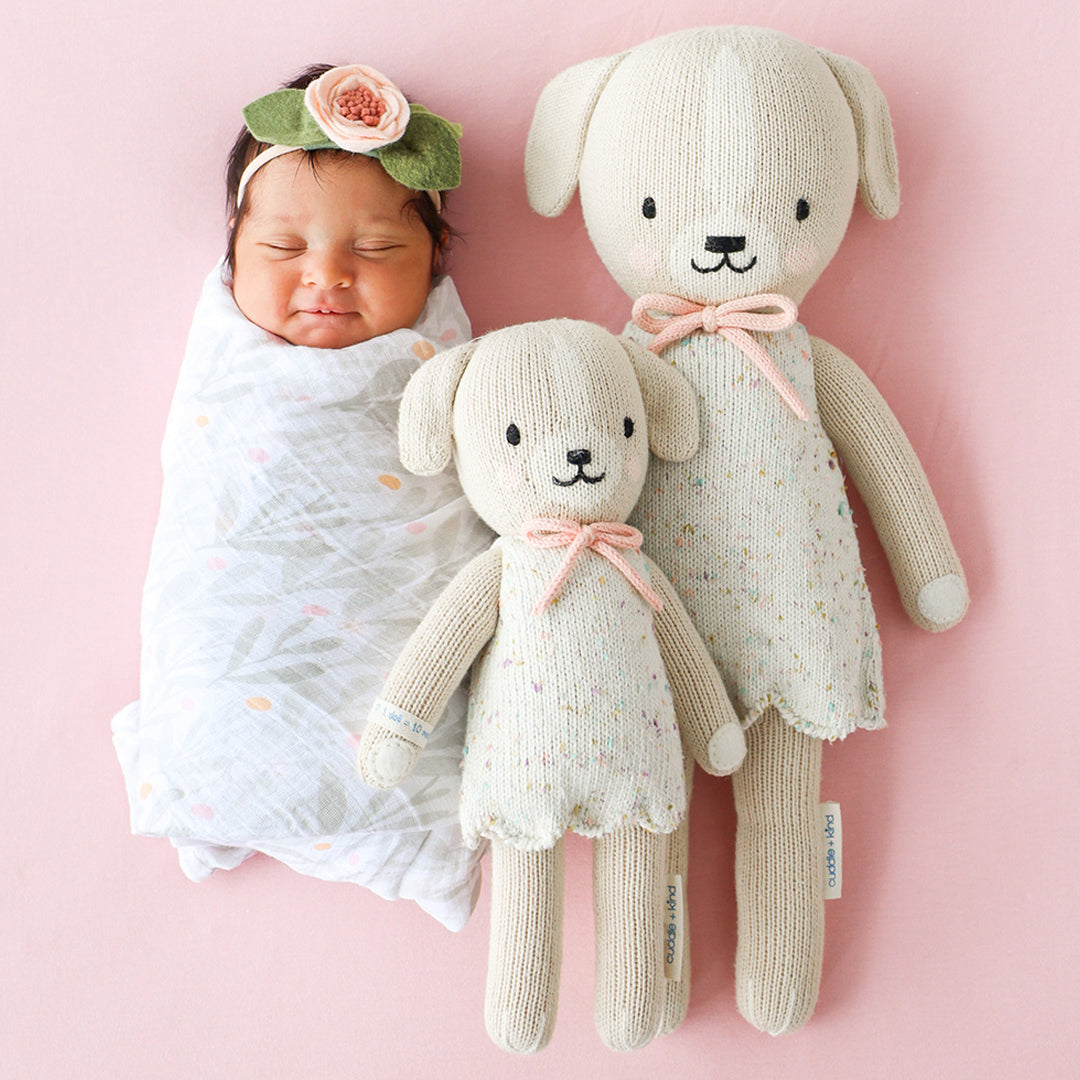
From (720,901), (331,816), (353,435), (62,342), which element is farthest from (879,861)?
(62,342)

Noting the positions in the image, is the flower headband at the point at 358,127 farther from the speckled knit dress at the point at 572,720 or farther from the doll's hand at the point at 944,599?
the doll's hand at the point at 944,599

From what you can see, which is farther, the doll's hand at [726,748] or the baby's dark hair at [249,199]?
the baby's dark hair at [249,199]

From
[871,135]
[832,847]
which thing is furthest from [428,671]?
[871,135]

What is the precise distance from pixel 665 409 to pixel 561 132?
1.18 ft

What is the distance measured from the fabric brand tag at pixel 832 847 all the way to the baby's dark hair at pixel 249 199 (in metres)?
0.79

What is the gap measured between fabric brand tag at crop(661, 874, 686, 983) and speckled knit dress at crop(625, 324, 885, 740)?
21 centimetres

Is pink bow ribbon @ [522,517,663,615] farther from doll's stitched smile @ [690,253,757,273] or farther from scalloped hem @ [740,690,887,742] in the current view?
doll's stitched smile @ [690,253,757,273]

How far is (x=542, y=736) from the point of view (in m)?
0.98

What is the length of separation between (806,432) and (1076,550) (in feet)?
1.38

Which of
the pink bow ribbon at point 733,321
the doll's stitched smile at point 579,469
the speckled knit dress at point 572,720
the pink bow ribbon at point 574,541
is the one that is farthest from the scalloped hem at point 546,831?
the pink bow ribbon at point 733,321

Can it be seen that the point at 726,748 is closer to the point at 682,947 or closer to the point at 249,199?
the point at 682,947

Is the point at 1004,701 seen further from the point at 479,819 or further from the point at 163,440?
the point at 163,440

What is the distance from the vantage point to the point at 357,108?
1.13 meters

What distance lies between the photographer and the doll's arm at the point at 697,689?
1063mm
